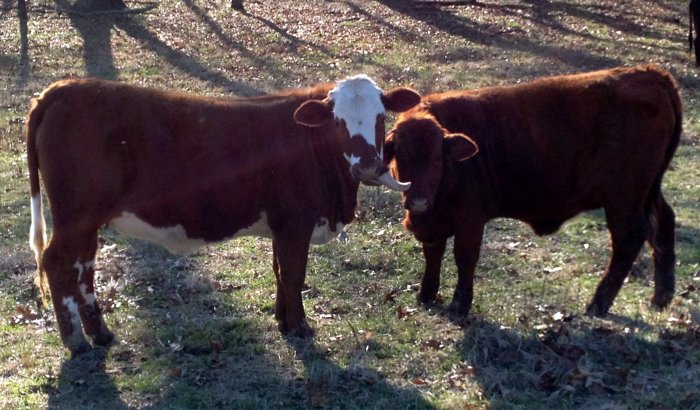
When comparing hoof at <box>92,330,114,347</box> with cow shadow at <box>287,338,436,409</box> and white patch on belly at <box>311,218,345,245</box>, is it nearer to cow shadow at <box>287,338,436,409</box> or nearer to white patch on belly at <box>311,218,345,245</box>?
cow shadow at <box>287,338,436,409</box>

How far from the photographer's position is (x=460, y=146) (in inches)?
291

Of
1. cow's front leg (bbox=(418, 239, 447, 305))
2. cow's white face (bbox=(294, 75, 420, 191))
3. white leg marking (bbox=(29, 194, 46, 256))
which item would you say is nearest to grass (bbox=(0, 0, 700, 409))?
cow's front leg (bbox=(418, 239, 447, 305))

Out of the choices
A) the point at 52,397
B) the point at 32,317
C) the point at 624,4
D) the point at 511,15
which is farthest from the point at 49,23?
the point at 52,397

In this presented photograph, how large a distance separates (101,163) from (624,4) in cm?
2395

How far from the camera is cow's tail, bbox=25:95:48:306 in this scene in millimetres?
6902

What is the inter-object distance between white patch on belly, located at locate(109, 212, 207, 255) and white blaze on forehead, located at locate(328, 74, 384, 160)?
136 cm

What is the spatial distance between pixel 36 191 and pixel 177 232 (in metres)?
1.06

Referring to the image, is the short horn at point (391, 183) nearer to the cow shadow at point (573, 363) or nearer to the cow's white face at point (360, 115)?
the cow's white face at point (360, 115)

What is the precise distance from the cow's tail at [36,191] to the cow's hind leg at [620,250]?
165 inches

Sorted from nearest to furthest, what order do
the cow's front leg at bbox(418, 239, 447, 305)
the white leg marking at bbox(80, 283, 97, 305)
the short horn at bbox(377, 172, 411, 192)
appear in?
1. the short horn at bbox(377, 172, 411, 192)
2. the white leg marking at bbox(80, 283, 97, 305)
3. the cow's front leg at bbox(418, 239, 447, 305)

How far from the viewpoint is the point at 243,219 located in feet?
24.1

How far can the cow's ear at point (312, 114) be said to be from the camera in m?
7.20

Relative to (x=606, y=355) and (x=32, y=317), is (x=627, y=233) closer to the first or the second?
(x=606, y=355)

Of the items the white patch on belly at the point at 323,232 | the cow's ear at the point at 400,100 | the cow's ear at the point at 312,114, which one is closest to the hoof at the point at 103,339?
the white patch on belly at the point at 323,232
